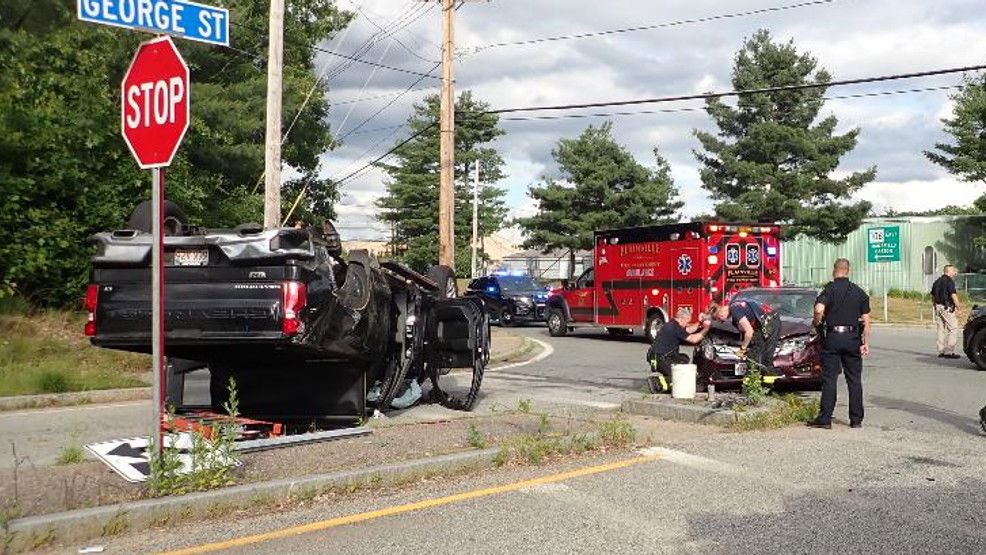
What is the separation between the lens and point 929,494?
641cm

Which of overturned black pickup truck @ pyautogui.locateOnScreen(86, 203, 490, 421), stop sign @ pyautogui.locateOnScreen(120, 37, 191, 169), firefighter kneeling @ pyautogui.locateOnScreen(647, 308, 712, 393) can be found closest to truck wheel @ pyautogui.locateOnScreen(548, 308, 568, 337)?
firefighter kneeling @ pyautogui.locateOnScreen(647, 308, 712, 393)

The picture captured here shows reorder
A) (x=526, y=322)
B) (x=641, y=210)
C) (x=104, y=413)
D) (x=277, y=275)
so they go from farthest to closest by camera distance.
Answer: (x=641, y=210) < (x=526, y=322) < (x=104, y=413) < (x=277, y=275)

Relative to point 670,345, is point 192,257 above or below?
A: above

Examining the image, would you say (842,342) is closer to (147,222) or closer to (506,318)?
(147,222)

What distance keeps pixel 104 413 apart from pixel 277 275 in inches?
193

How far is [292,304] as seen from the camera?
24.2ft

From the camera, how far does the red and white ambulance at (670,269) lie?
19.7 m

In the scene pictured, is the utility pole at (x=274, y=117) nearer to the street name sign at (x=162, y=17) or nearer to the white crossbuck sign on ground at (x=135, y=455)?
the white crossbuck sign on ground at (x=135, y=455)

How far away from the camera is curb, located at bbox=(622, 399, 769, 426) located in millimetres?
9328

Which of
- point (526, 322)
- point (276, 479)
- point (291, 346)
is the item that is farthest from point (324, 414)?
point (526, 322)

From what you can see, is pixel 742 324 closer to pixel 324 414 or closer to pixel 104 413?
pixel 324 414

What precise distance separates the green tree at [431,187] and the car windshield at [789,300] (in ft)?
147

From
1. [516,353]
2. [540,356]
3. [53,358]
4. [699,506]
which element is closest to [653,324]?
[540,356]

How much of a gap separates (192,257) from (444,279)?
157 inches
